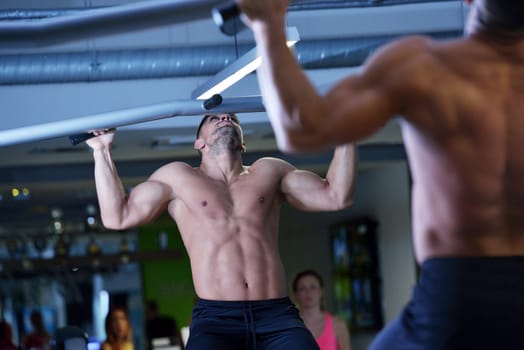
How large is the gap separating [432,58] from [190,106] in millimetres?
1688

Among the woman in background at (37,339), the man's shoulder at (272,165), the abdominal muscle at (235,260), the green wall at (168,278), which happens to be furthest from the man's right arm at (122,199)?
the green wall at (168,278)

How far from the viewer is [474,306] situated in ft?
5.88

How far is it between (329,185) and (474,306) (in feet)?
6.82

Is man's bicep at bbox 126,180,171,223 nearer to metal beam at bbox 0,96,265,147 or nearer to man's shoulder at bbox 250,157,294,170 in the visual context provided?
man's shoulder at bbox 250,157,294,170

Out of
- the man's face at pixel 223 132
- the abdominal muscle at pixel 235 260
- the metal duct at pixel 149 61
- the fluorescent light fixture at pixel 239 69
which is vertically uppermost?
the metal duct at pixel 149 61

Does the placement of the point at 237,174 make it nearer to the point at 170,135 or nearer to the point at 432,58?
the point at 432,58

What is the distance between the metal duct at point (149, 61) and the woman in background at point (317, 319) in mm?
1452

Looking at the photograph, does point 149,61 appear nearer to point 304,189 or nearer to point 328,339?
point 328,339

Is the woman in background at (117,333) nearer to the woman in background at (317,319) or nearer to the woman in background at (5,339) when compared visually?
the woman in background at (5,339)

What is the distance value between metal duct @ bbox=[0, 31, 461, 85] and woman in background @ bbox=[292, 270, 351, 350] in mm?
1452

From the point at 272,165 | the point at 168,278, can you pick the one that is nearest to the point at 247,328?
the point at 272,165

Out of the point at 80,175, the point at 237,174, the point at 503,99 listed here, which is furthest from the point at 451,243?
the point at 80,175

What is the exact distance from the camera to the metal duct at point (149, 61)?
255 inches

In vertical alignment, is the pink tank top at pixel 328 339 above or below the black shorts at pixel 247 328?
below
